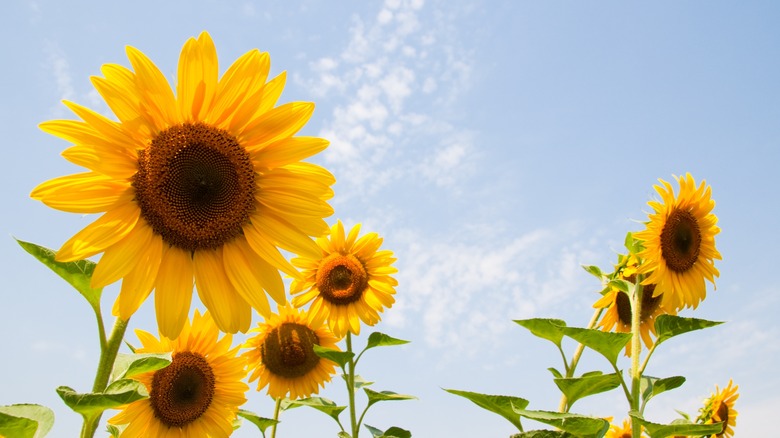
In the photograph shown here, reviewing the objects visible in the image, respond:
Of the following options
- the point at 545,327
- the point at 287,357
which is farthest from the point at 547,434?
the point at 287,357

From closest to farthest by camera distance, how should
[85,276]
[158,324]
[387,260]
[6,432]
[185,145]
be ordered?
[6,432], [85,276], [158,324], [185,145], [387,260]

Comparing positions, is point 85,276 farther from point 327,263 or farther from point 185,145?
point 327,263

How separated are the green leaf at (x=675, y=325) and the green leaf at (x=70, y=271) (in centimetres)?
334

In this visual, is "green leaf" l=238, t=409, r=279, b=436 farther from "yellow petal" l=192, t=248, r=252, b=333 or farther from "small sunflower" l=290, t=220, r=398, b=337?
"yellow petal" l=192, t=248, r=252, b=333

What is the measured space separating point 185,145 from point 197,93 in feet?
0.97

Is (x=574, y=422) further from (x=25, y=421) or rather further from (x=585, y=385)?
(x=25, y=421)

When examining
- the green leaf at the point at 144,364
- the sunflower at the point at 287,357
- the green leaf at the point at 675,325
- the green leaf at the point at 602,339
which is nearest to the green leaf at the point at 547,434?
the green leaf at the point at 602,339

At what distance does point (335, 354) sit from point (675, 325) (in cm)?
291

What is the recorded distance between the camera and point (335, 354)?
18.9 feet

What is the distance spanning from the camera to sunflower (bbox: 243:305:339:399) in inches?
285

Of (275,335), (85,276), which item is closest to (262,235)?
(85,276)

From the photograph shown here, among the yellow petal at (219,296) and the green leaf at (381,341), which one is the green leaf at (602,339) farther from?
the green leaf at (381,341)

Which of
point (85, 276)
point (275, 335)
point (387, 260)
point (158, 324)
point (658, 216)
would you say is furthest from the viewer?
point (387, 260)

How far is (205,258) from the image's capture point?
327 cm
